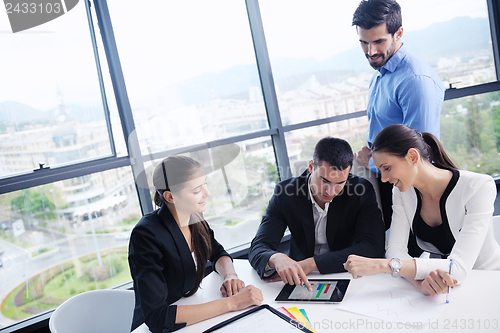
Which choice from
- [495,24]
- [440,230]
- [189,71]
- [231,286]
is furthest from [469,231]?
[495,24]

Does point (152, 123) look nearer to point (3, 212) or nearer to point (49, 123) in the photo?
point (49, 123)

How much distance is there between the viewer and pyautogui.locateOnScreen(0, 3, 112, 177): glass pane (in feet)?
8.21

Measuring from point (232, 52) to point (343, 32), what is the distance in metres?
1.17

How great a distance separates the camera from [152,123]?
116 inches

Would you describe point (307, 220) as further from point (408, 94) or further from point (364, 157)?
point (408, 94)

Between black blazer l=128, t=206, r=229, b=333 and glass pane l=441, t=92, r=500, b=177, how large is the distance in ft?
11.5

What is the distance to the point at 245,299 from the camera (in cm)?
133

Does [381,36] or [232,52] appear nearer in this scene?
[381,36]

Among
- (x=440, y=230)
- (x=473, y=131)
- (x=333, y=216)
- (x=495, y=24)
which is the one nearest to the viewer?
(x=440, y=230)

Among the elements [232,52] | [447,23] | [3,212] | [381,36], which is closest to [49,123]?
[3,212]

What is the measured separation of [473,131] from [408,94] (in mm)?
2655

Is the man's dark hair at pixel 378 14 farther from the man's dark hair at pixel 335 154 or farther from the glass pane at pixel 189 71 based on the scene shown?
the glass pane at pixel 189 71

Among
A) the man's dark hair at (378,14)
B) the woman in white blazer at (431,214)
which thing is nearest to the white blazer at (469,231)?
the woman in white blazer at (431,214)

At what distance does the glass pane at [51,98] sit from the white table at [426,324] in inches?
70.9
